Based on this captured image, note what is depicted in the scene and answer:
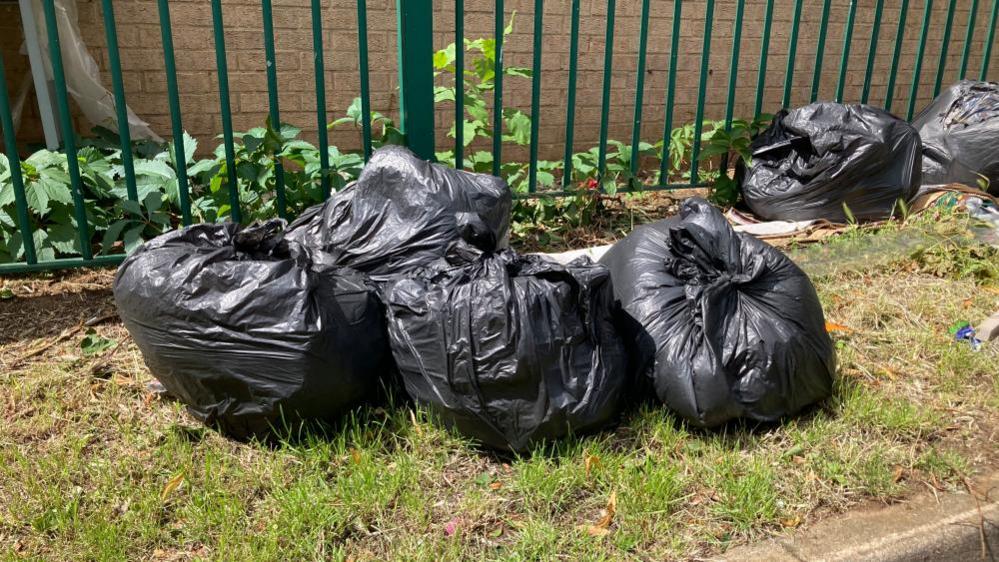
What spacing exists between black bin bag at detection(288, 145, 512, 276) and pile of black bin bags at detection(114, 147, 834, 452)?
117 millimetres

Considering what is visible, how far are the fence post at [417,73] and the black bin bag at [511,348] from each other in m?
1.30

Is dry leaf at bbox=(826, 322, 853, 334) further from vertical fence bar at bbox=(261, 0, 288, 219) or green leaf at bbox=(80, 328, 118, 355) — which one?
green leaf at bbox=(80, 328, 118, 355)

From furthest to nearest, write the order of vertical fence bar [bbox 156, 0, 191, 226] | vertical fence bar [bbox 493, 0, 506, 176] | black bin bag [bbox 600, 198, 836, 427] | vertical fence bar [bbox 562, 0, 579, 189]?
vertical fence bar [bbox 562, 0, 579, 189] → vertical fence bar [bbox 493, 0, 506, 176] → vertical fence bar [bbox 156, 0, 191, 226] → black bin bag [bbox 600, 198, 836, 427]

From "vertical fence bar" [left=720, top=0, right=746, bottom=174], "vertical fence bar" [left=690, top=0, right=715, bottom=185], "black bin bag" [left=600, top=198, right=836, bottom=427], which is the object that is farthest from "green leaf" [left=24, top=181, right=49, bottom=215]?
"vertical fence bar" [left=720, top=0, right=746, bottom=174]

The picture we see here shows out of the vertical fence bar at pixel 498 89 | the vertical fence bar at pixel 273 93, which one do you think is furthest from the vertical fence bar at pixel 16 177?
the vertical fence bar at pixel 498 89

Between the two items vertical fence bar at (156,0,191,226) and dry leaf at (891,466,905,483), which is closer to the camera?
dry leaf at (891,466,905,483)

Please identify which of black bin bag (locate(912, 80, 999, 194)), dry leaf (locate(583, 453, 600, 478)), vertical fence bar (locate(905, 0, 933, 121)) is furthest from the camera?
vertical fence bar (locate(905, 0, 933, 121))

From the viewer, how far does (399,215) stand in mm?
2738

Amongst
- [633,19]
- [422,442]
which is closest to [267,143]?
[422,442]

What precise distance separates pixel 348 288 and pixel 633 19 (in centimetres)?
411

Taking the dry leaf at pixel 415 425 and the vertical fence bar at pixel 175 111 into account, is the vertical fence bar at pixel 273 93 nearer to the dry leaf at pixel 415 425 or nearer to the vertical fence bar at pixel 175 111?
the vertical fence bar at pixel 175 111

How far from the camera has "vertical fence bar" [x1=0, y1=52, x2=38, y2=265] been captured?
280 centimetres

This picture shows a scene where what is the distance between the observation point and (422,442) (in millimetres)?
2238

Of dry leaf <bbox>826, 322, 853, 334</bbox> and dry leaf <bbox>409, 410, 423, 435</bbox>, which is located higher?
dry leaf <bbox>826, 322, 853, 334</bbox>
